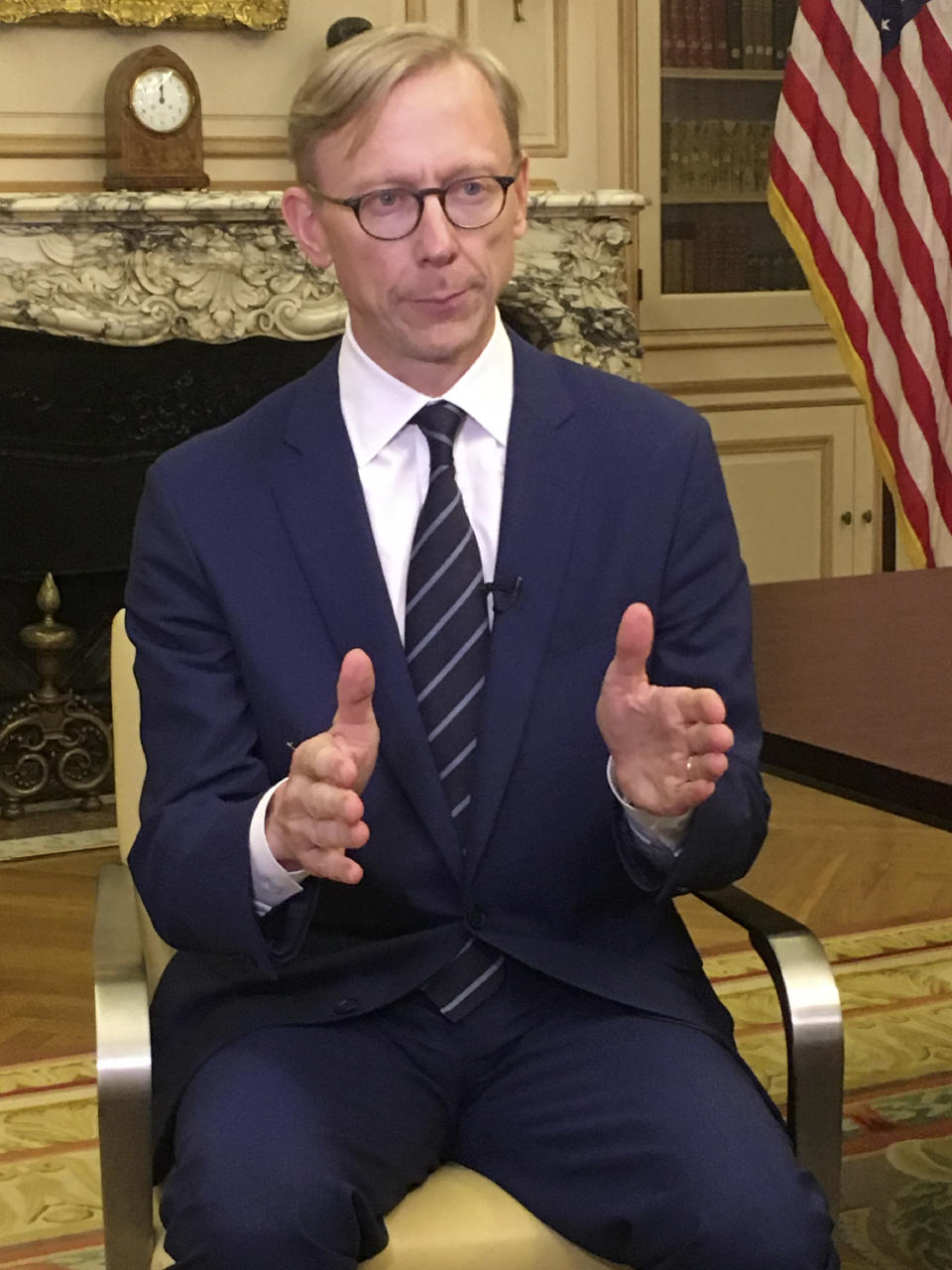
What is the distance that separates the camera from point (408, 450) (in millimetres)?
1828

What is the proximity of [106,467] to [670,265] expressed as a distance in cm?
189

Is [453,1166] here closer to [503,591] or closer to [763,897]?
[503,591]

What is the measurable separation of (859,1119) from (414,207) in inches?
69.9

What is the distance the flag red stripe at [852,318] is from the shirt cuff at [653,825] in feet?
10.1

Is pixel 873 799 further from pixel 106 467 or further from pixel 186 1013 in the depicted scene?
pixel 106 467

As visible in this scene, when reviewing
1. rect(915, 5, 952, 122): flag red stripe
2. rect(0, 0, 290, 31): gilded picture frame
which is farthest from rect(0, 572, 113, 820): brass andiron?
rect(915, 5, 952, 122): flag red stripe

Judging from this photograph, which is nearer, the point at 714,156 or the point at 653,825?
the point at 653,825

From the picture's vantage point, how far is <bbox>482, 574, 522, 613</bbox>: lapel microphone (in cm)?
172

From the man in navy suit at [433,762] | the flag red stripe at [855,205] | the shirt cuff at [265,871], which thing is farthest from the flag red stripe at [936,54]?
the shirt cuff at [265,871]

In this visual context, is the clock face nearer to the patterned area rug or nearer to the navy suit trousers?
the patterned area rug

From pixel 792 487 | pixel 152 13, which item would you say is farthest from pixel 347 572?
pixel 792 487

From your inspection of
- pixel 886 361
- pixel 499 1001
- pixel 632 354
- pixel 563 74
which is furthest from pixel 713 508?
pixel 563 74

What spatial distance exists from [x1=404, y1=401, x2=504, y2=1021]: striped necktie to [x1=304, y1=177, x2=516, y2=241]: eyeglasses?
0.24m

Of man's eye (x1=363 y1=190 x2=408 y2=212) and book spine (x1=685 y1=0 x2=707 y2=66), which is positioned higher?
book spine (x1=685 y1=0 x2=707 y2=66)
